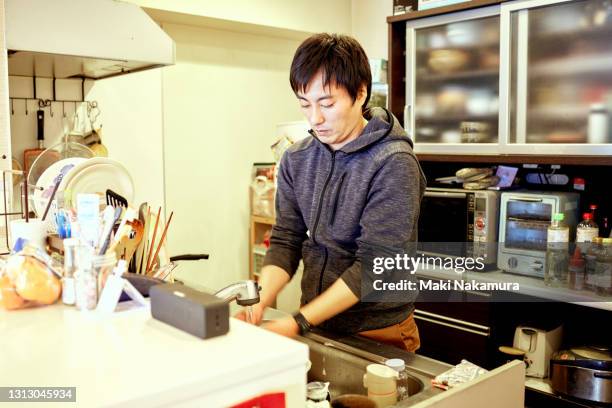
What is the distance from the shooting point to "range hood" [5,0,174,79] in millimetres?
2072

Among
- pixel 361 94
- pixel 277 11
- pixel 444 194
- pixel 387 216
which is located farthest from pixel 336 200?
pixel 277 11

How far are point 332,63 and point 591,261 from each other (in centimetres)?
163

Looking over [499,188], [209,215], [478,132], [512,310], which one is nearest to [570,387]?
[512,310]

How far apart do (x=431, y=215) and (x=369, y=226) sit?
1.48 m

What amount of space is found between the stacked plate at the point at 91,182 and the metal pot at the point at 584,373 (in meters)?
1.89

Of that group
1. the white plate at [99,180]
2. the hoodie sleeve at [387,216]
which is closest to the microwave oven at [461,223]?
the hoodie sleeve at [387,216]

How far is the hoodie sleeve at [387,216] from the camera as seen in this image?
1.52m

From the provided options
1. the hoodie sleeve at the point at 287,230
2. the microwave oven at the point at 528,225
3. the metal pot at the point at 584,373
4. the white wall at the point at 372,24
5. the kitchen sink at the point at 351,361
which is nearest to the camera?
the kitchen sink at the point at 351,361

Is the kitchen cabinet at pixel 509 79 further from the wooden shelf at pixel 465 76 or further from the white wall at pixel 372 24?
the white wall at pixel 372 24

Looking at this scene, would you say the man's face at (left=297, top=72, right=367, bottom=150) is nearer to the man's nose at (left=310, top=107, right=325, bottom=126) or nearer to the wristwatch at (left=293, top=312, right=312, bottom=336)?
the man's nose at (left=310, top=107, right=325, bottom=126)

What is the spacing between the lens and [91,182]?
1644 mm

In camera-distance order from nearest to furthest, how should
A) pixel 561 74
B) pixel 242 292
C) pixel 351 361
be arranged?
1. pixel 242 292
2. pixel 351 361
3. pixel 561 74

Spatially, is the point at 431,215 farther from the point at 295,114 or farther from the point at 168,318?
the point at 168,318

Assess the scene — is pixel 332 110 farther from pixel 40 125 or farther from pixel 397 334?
pixel 40 125
